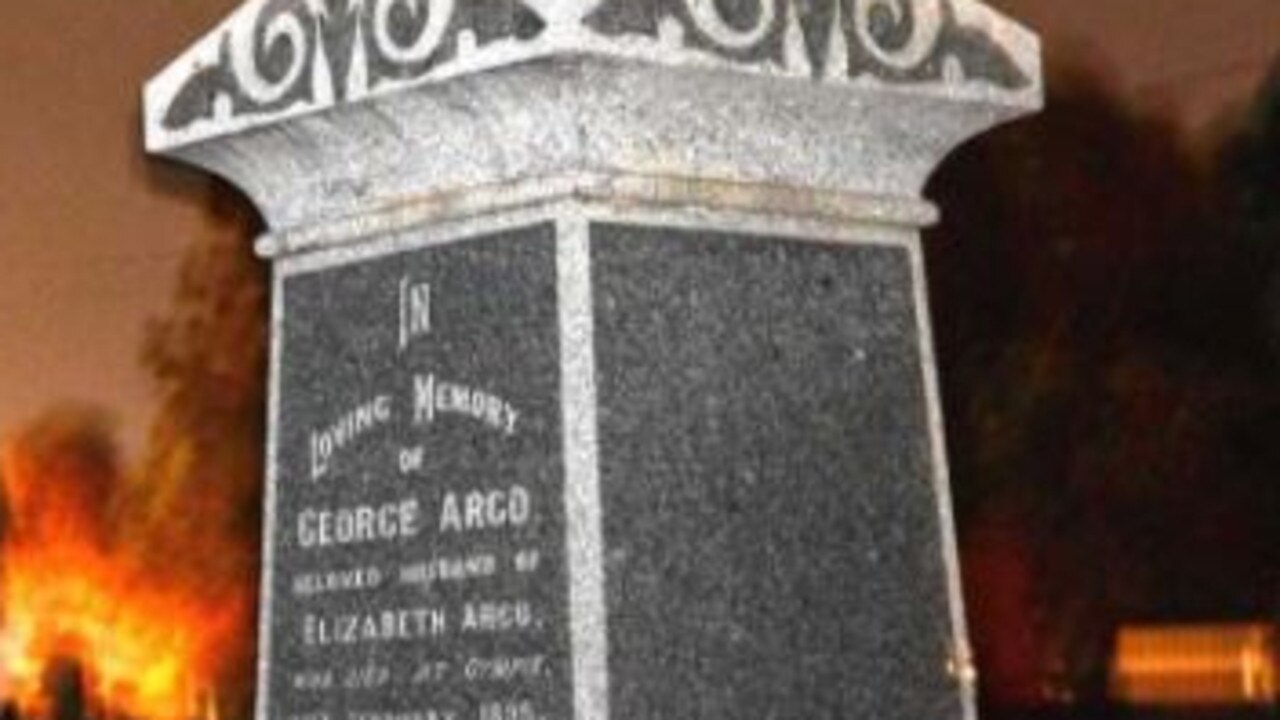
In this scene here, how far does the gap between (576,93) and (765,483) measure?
745mm

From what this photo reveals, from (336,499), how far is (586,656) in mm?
761

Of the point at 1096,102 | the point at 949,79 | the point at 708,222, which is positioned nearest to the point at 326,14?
the point at 708,222

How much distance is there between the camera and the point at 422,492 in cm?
483

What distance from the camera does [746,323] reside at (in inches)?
190

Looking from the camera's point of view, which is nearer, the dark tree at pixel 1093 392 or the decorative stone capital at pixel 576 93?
the decorative stone capital at pixel 576 93

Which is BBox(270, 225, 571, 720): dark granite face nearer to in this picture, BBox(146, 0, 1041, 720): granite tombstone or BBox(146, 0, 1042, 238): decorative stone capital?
BBox(146, 0, 1041, 720): granite tombstone

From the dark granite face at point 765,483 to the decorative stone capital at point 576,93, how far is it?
6.3 inches

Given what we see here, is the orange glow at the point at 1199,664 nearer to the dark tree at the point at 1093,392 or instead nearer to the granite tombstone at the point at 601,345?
the dark tree at the point at 1093,392

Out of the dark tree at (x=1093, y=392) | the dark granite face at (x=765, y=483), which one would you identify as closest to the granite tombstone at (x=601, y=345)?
the dark granite face at (x=765, y=483)

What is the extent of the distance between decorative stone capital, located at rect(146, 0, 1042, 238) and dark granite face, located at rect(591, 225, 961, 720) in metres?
0.16

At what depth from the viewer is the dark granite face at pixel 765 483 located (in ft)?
14.9

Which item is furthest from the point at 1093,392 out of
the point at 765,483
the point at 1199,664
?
the point at 765,483

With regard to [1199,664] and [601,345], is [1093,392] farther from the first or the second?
[601,345]

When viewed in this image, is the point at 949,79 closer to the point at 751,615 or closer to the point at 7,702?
the point at 751,615
